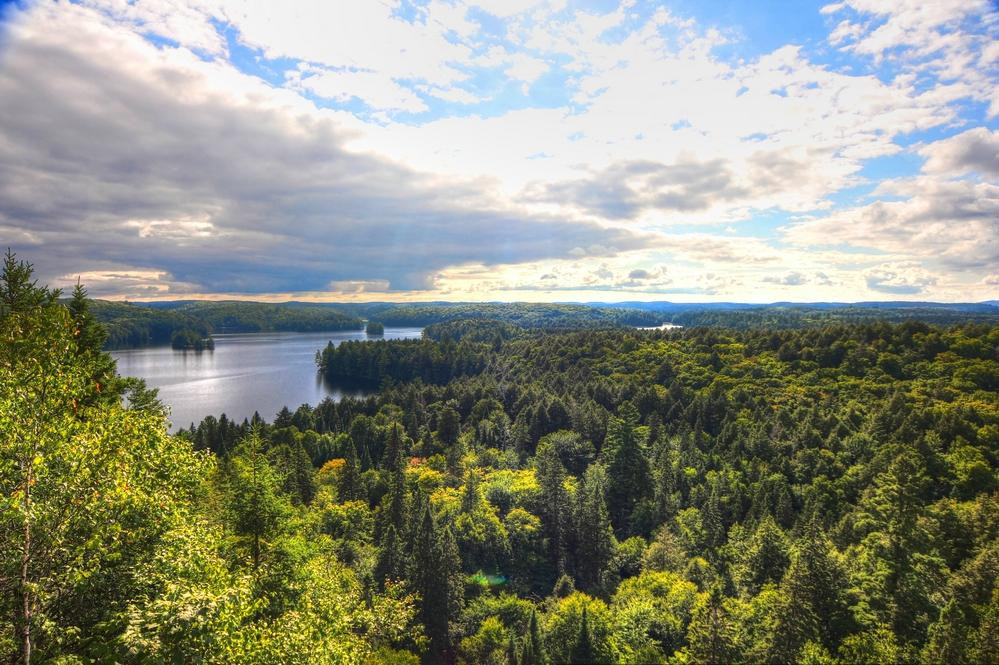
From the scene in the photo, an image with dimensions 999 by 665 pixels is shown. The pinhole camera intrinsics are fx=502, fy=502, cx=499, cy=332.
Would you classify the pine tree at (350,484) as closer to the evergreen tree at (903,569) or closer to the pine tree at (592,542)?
the pine tree at (592,542)

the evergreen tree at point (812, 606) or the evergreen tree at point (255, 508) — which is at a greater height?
the evergreen tree at point (255, 508)

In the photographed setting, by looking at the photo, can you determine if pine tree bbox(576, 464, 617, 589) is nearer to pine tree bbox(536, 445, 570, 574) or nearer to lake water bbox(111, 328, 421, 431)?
pine tree bbox(536, 445, 570, 574)

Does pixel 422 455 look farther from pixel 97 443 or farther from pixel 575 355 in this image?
pixel 97 443

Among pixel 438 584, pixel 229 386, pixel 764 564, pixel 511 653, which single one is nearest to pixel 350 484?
pixel 438 584

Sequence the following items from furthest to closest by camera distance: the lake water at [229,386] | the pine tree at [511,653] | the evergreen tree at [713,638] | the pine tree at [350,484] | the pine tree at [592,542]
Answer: the lake water at [229,386]
the pine tree at [350,484]
the pine tree at [592,542]
the pine tree at [511,653]
the evergreen tree at [713,638]

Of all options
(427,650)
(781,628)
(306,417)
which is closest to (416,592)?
(427,650)

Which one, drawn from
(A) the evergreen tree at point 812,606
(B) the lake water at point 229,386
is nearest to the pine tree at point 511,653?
(A) the evergreen tree at point 812,606

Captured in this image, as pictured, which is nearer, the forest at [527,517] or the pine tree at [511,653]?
the forest at [527,517]

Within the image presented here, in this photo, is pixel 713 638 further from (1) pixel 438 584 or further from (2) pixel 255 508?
(2) pixel 255 508
